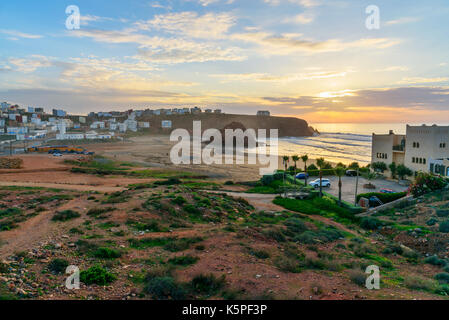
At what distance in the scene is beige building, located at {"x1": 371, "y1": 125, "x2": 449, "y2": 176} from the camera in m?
35.2

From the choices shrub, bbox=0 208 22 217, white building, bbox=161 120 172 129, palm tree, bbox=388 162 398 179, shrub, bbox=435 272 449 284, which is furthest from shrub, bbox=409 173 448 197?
white building, bbox=161 120 172 129

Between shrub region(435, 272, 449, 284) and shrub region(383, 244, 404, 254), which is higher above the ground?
shrub region(435, 272, 449, 284)

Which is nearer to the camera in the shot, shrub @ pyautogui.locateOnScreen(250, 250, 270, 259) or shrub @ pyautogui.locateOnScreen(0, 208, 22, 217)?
shrub @ pyautogui.locateOnScreen(250, 250, 270, 259)

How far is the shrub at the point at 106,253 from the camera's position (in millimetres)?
11034

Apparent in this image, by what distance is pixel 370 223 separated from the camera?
21828 mm

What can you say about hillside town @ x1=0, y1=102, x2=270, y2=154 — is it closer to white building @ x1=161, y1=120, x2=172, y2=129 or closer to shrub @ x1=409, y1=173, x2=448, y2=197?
white building @ x1=161, y1=120, x2=172, y2=129

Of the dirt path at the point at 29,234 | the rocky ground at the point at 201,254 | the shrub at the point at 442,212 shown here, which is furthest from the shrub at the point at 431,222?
the dirt path at the point at 29,234

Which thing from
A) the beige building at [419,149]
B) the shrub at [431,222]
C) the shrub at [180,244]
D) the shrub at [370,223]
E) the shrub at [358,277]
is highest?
the beige building at [419,149]

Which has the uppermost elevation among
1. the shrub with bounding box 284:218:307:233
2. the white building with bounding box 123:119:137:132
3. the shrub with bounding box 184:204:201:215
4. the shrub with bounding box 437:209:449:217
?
the white building with bounding box 123:119:137:132

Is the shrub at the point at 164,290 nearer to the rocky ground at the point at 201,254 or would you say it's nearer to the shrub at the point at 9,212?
the rocky ground at the point at 201,254

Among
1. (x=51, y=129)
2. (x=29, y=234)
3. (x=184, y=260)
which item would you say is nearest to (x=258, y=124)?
(x=51, y=129)

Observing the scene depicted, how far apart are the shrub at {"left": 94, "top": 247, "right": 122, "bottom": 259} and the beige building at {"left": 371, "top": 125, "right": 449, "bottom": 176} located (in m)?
36.3

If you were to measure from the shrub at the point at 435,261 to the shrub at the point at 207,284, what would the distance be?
10.7 metres

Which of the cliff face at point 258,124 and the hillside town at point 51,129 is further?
the cliff face at point 258,124
